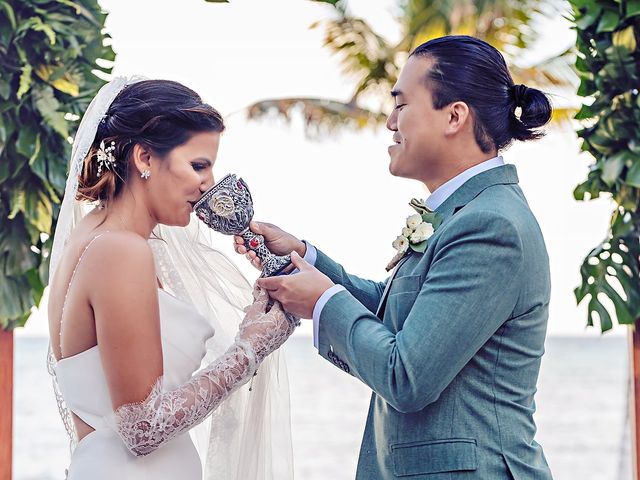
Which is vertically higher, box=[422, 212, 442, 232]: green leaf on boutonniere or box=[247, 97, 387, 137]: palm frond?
box=[422, 212, 442, 232]: green leaf on boutonniere

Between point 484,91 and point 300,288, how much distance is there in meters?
0.61

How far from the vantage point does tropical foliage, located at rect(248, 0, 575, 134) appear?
11633 millimetres

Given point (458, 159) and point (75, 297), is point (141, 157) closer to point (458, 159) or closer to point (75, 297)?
point (75, 297)

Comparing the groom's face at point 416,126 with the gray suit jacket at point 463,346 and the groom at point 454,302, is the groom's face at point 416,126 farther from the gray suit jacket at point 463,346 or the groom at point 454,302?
the gray suit jacket at point 463,346

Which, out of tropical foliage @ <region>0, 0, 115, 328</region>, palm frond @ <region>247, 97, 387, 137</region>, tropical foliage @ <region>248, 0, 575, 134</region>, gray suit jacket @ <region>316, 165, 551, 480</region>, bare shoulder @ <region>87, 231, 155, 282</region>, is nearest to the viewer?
gray suit jacket @ <region>316, 165, 551, 480</region>

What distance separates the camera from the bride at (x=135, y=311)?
204cm

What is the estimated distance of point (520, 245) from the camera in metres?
1.96

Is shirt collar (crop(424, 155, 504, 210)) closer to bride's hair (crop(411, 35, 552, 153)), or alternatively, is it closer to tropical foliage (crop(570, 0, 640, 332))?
bride's hair (crop(411, 35, 552, 153))

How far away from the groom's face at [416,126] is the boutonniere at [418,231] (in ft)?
0.30

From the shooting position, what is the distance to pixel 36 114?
3332 millimetres

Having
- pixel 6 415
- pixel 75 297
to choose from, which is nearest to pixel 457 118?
pixel 75 297

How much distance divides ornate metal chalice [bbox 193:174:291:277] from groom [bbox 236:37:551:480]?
0.18 feet

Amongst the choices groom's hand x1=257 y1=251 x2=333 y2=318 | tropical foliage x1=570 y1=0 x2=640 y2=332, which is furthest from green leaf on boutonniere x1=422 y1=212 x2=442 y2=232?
tropical foliage x1=570 y1=0 x2=640 y2=332

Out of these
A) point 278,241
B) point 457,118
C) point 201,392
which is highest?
point 457,118
